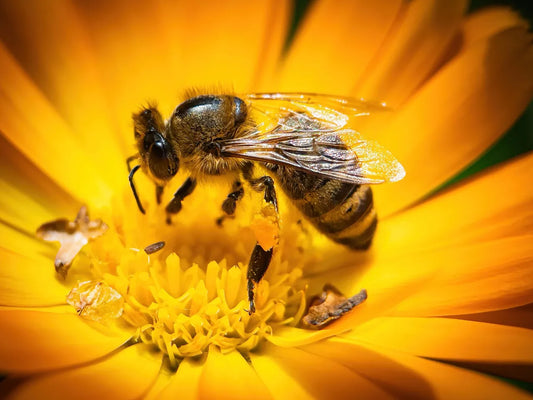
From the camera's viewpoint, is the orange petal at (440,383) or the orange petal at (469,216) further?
the orange petal at (469,216)

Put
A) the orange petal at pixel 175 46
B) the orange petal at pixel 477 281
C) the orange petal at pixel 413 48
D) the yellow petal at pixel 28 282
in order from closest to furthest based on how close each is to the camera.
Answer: the orange petal at pixel 477 281 < the yellow petal at pixel 28 282 < the orange petal at pixel 413 48 < the orange petal at pixel 175 46

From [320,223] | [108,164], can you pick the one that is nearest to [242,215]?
[320,223]

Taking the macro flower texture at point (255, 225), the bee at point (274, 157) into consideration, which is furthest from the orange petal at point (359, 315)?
the bee at point (274, 157)

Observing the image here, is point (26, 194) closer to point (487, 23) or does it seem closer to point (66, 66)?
point (66, 66)

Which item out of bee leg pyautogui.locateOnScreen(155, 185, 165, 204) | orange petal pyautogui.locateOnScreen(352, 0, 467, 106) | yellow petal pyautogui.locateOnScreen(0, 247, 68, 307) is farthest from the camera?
orange petal pyautogui.locateOnScreen(352, 0, 467, 106)

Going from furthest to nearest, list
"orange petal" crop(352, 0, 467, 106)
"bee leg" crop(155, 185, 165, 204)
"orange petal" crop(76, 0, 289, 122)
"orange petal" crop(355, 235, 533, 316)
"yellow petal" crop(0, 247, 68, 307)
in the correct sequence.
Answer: "orange petal" crop(76, 0, 289, 122), "orange petal" crop(352, 0, 467, 106), "bee leg" crop(155, 185, 165, 204), "yellow petal" crop(0, 247, 68, 307), "orange petal" crop(355, 235, 533, 316)

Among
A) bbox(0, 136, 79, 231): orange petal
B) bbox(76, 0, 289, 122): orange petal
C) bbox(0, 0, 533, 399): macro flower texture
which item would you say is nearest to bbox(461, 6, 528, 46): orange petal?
bbox(0, 0, 533, 399): macro flower texture

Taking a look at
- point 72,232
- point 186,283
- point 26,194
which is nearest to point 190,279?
point 186,283

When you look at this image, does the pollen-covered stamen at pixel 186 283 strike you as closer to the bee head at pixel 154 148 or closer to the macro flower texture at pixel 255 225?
the macro flower texture at pixel 255 225

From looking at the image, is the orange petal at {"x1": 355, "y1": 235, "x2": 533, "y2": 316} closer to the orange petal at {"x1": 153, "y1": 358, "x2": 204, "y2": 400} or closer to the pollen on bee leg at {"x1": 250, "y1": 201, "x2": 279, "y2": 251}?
the pollen on bee leg at {"x1": 250, "y1": 201, "x2": 279, "y2": 251}
